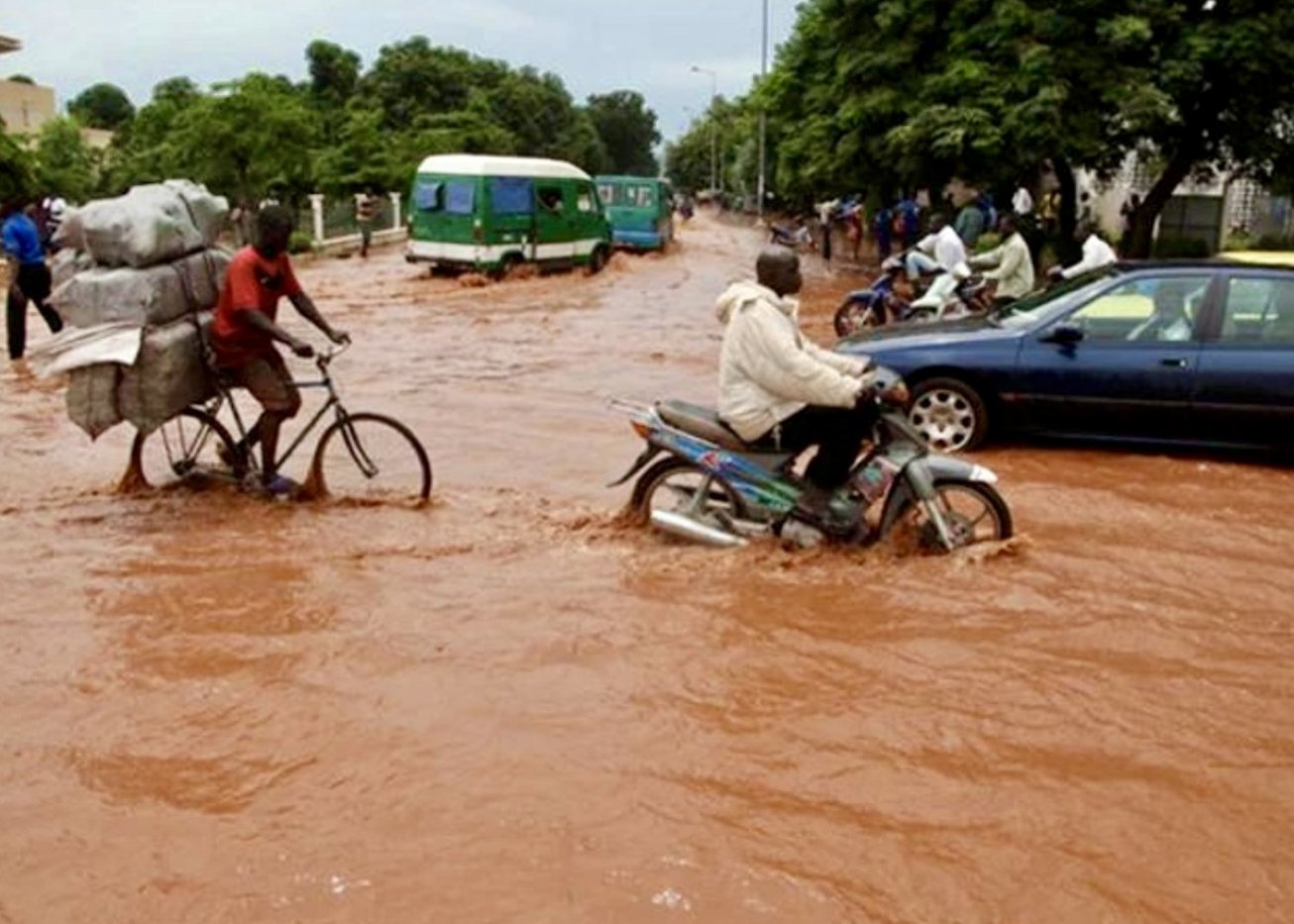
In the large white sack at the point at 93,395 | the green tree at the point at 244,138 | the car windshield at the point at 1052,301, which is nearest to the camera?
the large white sack at the point at 93,395

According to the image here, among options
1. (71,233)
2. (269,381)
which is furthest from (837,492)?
(71,233)

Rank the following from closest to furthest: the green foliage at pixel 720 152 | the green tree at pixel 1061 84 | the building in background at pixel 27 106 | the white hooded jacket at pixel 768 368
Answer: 1. the white hooded jacket at pixel 768 368
2. the green tree at pixel 1061 84
3. the building in background at pixel 27 106
4. the green foliage at pixel 720 152

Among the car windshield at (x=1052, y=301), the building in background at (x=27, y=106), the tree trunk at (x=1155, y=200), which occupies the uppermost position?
the building in background at (x=27, y=106)

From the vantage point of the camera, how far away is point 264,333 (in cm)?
652

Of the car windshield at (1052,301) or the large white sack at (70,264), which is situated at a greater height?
the large white sack at (70,264)

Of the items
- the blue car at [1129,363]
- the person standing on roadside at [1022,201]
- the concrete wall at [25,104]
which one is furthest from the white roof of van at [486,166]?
the concrete wall at [25,104]

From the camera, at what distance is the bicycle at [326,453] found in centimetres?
689

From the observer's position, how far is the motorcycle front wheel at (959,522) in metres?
5.95

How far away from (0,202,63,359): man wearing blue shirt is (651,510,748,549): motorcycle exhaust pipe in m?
8.74

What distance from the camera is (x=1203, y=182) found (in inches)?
847

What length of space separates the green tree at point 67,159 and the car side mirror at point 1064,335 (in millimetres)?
31759

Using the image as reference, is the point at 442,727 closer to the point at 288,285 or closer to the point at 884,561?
the point at 884,561

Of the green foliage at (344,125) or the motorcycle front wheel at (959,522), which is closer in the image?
the motorcycle front wheel at (959,522)

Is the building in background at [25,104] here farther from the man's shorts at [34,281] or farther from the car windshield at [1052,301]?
the car windshield at [1052,301]
